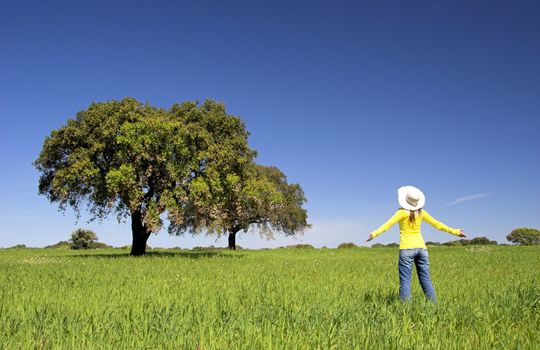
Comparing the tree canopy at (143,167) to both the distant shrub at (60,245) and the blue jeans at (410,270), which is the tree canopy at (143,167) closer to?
the blue jeans at (410,270)

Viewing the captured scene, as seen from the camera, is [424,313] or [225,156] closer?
[424,313]

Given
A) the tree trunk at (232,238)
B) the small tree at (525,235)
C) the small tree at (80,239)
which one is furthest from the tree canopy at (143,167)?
the small tree at (525,235)

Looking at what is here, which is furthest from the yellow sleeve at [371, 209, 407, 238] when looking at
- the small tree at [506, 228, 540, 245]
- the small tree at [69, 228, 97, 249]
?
the small tree at [506, 228, 540, 245]

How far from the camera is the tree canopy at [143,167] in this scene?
30391mm

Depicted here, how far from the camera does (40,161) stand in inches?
1319

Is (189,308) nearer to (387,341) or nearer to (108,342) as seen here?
(108,342)

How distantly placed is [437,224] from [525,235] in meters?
87.1

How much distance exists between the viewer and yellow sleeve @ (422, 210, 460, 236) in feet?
32.4

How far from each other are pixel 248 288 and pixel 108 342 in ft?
19.9

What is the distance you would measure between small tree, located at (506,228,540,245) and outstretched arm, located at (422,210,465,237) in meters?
83.2

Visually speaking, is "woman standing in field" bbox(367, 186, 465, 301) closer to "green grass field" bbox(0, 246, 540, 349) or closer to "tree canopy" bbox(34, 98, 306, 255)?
"green grass field" bbox(0, 246, 540, 349)

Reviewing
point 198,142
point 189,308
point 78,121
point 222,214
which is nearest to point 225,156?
point 198,142

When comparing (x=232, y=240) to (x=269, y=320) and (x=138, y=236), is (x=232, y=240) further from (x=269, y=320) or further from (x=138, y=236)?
(x=269, y=320)

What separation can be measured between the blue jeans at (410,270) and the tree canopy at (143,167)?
22.1 meters
